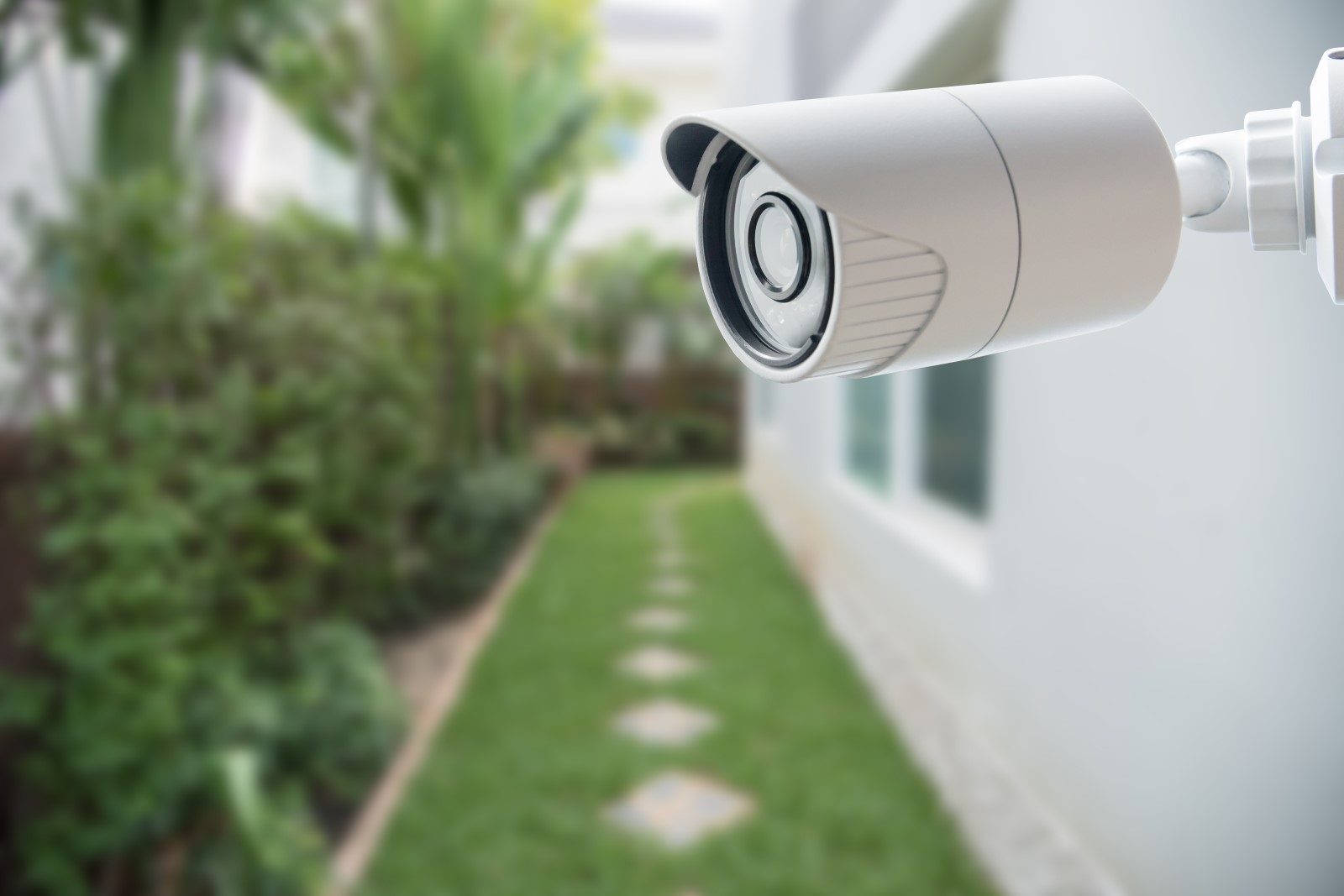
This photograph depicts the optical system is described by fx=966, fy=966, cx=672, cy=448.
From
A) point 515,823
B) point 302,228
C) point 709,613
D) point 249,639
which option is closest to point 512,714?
point 515,823

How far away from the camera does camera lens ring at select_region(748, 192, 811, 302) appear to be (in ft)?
1.42

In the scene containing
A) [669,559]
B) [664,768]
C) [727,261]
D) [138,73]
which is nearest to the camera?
Result: [727,261]

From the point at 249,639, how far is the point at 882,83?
2.31 meters

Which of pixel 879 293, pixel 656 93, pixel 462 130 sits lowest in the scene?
pixel 879 293

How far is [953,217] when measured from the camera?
39 centimetres

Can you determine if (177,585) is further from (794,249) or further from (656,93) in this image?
(656,93)

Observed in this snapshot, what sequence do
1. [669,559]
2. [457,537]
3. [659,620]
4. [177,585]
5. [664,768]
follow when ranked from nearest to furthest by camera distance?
[177,585] → [664,768] → [659,620] → [457,537] → [669,559]

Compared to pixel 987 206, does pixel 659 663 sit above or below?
Answer: below

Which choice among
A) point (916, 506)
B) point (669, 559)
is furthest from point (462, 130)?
point (916, 506)

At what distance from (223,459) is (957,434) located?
204cm

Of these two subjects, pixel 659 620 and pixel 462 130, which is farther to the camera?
pixel 462 130

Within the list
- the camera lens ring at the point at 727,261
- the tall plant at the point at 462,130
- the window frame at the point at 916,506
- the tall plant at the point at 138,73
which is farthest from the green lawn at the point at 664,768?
the camera lens ring at the point at 727,261

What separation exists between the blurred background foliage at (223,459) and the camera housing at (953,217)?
1846 mm

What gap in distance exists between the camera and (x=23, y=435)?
210 centimetres
